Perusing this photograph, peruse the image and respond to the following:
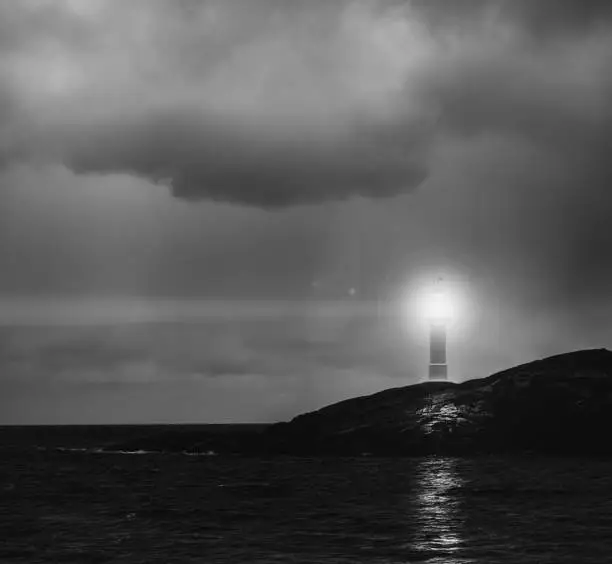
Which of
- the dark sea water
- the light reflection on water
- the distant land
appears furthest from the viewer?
the distant land

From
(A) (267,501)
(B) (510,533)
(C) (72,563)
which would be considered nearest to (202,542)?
(C) (72,563)

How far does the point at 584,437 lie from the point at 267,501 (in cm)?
6556

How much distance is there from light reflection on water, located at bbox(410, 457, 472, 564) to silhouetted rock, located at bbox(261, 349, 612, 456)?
2271cm

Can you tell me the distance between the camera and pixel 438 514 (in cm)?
6303

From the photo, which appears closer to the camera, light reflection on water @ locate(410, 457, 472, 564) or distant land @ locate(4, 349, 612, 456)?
light reflection on water @ locate(410, 457, 472, 564)

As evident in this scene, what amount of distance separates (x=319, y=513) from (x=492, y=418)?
69.3 meters

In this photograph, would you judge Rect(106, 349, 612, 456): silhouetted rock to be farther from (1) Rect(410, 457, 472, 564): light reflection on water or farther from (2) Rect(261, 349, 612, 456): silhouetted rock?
(1) Rect(410, 457, 472, 564): light reflection on water

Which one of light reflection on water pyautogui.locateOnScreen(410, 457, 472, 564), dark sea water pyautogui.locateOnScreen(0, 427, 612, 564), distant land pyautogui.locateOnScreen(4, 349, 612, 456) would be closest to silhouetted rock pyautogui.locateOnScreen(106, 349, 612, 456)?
distant land pyautogui.locateOnScreen(4, 349, 612, 456)

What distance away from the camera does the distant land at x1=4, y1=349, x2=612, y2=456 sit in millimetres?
124562

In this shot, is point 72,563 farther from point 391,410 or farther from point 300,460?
point 391,410

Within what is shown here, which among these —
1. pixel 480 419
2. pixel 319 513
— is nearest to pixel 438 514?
pixel 319 513

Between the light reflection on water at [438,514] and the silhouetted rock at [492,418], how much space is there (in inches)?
894

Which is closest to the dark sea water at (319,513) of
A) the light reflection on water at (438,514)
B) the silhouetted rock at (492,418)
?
the light reflection on water at (438,514)

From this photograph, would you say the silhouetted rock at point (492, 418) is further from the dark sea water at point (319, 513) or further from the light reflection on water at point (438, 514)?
the light reflection on water at point (438, 514)
